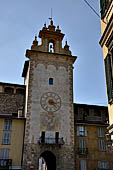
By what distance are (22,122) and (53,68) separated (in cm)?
861

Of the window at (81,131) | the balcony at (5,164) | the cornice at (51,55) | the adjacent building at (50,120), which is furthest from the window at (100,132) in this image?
the balcony at (5,164)

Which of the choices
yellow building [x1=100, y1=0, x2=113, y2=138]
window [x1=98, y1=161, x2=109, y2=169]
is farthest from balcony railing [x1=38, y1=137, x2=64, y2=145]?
yellow building [x1=100, y1=0, x2=113, y2=138]

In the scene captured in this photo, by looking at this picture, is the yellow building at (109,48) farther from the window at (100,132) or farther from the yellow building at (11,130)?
the window at (100,132)

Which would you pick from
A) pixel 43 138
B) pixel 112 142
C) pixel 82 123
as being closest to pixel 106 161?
pixel 82 123

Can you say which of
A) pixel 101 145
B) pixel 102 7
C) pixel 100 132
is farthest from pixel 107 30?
pixel 100 132

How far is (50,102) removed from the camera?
2762cm

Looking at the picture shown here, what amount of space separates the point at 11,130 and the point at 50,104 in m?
5.84

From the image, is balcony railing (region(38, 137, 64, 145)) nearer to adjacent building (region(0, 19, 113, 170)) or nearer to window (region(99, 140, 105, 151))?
adjacent building (region(0, 19, 113, 170))

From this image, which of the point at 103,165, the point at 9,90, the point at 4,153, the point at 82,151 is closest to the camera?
the point at 4,153

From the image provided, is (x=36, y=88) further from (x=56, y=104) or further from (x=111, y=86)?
(x=111, y=86)

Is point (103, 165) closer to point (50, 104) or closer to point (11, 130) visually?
point (50, 104)

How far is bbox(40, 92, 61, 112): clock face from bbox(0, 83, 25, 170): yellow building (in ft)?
10.3

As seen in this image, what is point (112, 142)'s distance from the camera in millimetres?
9125

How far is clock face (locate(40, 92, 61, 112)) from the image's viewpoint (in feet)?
89.4
